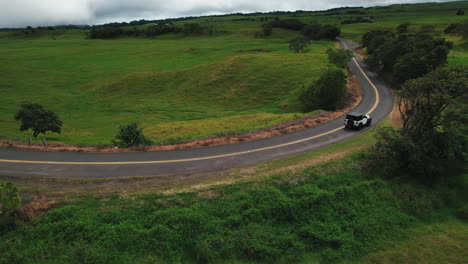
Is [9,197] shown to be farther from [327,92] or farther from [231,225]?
[327,92]

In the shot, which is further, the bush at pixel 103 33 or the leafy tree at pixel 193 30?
the bush at pixel 103 33

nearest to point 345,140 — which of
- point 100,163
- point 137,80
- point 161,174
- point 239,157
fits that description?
point 239,157

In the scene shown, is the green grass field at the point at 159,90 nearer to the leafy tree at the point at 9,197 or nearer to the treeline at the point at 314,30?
the leafy tree at the point at 9,197

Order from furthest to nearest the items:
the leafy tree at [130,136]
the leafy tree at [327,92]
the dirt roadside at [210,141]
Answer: the leafy tree at [327,92] → the leafy tree at [130,136] → the dirt roadside at [210,141]

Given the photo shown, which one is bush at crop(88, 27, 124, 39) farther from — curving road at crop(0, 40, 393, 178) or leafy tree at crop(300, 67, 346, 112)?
curving road at crop(0, 40, 393, 178)

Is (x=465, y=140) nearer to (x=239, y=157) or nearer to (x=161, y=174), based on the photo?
(x=239, y=157)

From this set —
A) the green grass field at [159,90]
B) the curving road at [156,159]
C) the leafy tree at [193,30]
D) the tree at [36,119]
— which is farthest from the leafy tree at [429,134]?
the leafy tree at [193,30]

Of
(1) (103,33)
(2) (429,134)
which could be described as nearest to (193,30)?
(1) (103,33)
